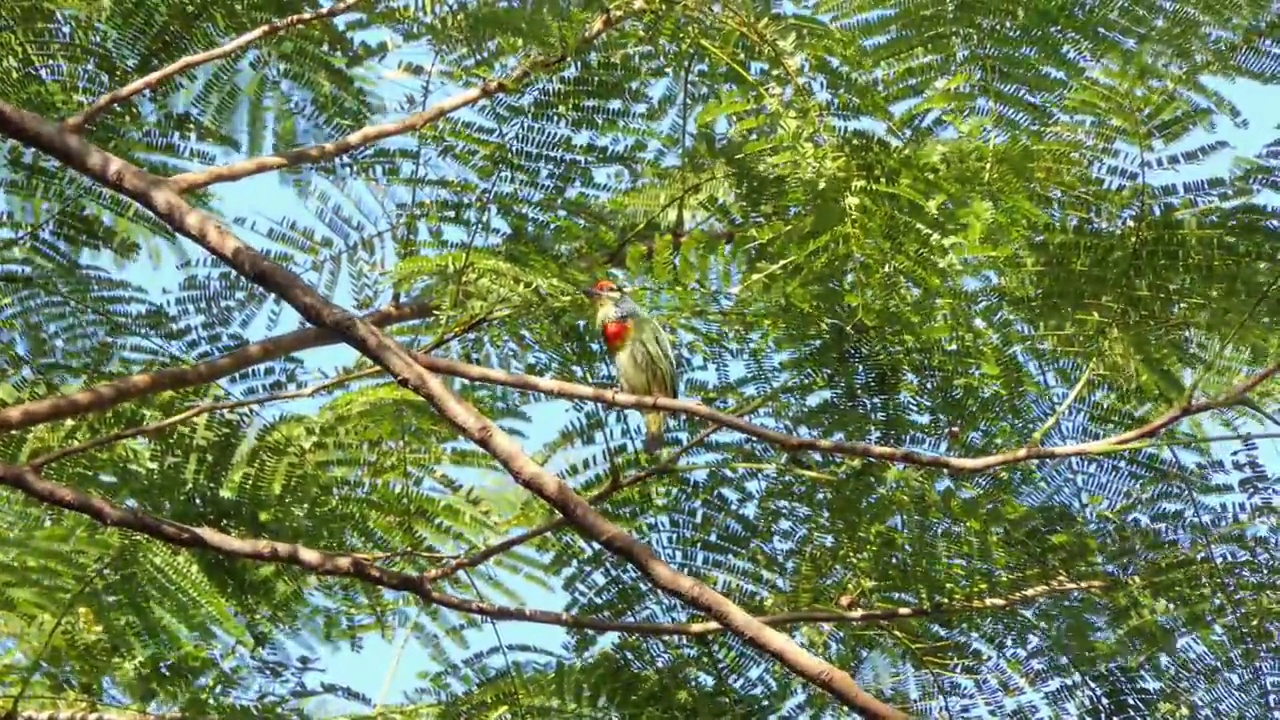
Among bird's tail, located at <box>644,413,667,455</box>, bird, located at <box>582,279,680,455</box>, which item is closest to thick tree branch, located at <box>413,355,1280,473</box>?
bird, located at <box>582,279,680,455</box>

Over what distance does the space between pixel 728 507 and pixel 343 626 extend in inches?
47.5

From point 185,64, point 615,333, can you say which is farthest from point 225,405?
point 615,333

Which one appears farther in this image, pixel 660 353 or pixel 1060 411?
pixel 660 353

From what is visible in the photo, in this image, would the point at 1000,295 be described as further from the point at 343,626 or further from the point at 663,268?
the point at 343,626

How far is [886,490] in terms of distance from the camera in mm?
3453

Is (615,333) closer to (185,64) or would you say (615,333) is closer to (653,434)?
(653,434)

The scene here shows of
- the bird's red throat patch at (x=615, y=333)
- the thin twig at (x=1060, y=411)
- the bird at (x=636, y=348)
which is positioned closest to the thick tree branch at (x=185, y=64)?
the bird at (x=636, y=348)

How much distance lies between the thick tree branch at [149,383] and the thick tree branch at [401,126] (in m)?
0.41

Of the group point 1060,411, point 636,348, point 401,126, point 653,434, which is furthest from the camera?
point 636,348

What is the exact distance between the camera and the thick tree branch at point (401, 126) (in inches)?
137

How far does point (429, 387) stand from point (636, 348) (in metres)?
1.93

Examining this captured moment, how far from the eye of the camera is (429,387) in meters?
2.79

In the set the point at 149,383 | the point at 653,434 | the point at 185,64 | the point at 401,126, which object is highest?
the point at 401,126

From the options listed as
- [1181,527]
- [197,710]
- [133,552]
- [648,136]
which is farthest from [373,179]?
[1181,527]
